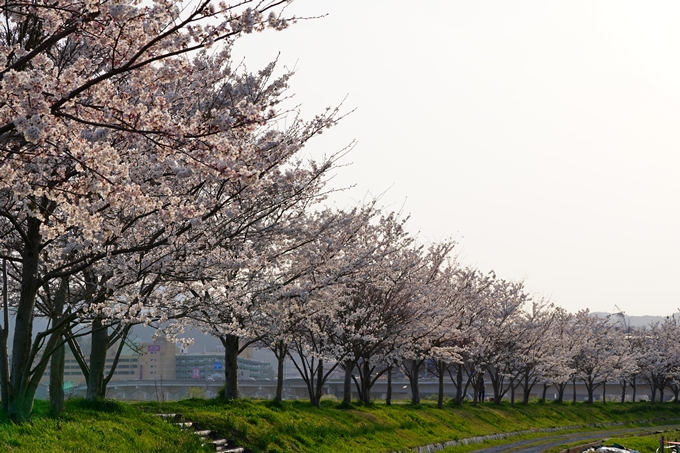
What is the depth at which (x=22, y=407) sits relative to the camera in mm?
14586

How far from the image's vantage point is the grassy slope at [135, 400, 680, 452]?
21.9 metres

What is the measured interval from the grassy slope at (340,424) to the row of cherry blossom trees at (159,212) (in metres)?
2.17

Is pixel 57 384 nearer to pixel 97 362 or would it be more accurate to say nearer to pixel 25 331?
pixel 25 331

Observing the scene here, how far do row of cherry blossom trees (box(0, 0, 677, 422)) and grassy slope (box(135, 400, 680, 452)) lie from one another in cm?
217

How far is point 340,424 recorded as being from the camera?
28281 mm

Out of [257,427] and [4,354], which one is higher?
[4,354]

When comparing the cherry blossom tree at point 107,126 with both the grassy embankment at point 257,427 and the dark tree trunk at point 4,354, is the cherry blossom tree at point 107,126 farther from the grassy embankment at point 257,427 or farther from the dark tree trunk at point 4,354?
the grassy embankment at point 257,427

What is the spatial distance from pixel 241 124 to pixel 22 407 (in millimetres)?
9051

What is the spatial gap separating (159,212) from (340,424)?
20024 millimetres

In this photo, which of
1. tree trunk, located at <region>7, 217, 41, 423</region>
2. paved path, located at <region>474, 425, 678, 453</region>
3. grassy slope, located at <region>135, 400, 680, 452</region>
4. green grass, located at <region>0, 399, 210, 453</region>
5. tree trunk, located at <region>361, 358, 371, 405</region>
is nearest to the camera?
green grass, located at <region>0, 399, 210, 453</region>

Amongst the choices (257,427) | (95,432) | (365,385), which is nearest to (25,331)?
(95,432)

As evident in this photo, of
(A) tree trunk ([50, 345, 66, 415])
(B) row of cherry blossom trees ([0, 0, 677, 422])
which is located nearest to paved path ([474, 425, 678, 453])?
(B) row of cherry blossom trees ([0, 0, 677, 422])

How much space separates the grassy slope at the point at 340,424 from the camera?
2189 centimetres

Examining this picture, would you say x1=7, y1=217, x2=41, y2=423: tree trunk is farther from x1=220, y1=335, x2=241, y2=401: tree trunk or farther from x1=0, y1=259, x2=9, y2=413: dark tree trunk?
x1=220, y1=335, x2=241, y2=401: tree trunk
